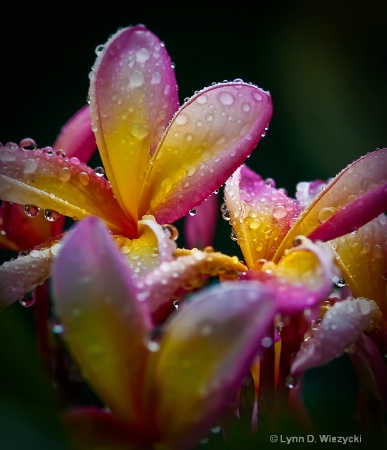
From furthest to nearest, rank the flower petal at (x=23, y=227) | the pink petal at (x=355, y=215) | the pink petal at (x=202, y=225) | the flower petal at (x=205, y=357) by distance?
the pink petal at (x=202, y=225), the flower petal at (x=23, y=227), the pink petal at (x=355, y=215), the flower petal at (x=205, y=357)

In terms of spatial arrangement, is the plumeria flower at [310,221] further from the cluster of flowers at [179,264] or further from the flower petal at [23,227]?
the flower petal at [23,227]

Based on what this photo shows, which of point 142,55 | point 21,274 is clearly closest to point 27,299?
point 21,274

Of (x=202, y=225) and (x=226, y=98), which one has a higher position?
(x=226, y=98)

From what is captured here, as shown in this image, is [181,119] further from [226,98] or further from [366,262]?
[366,262]

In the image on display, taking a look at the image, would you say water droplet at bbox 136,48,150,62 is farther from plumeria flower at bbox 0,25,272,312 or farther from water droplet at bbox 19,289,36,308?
water droplet at bbox 19,289,36,308

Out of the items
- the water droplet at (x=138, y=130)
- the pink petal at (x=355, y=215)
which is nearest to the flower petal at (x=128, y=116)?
the water droplet at (x=138, y=130)

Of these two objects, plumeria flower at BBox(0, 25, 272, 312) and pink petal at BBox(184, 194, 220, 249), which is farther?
pink petal at BBox(184, 194, 220, 249)

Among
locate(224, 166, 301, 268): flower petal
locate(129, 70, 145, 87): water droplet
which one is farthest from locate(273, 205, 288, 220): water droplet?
locate(129, 70, 145, 87): water droplet
